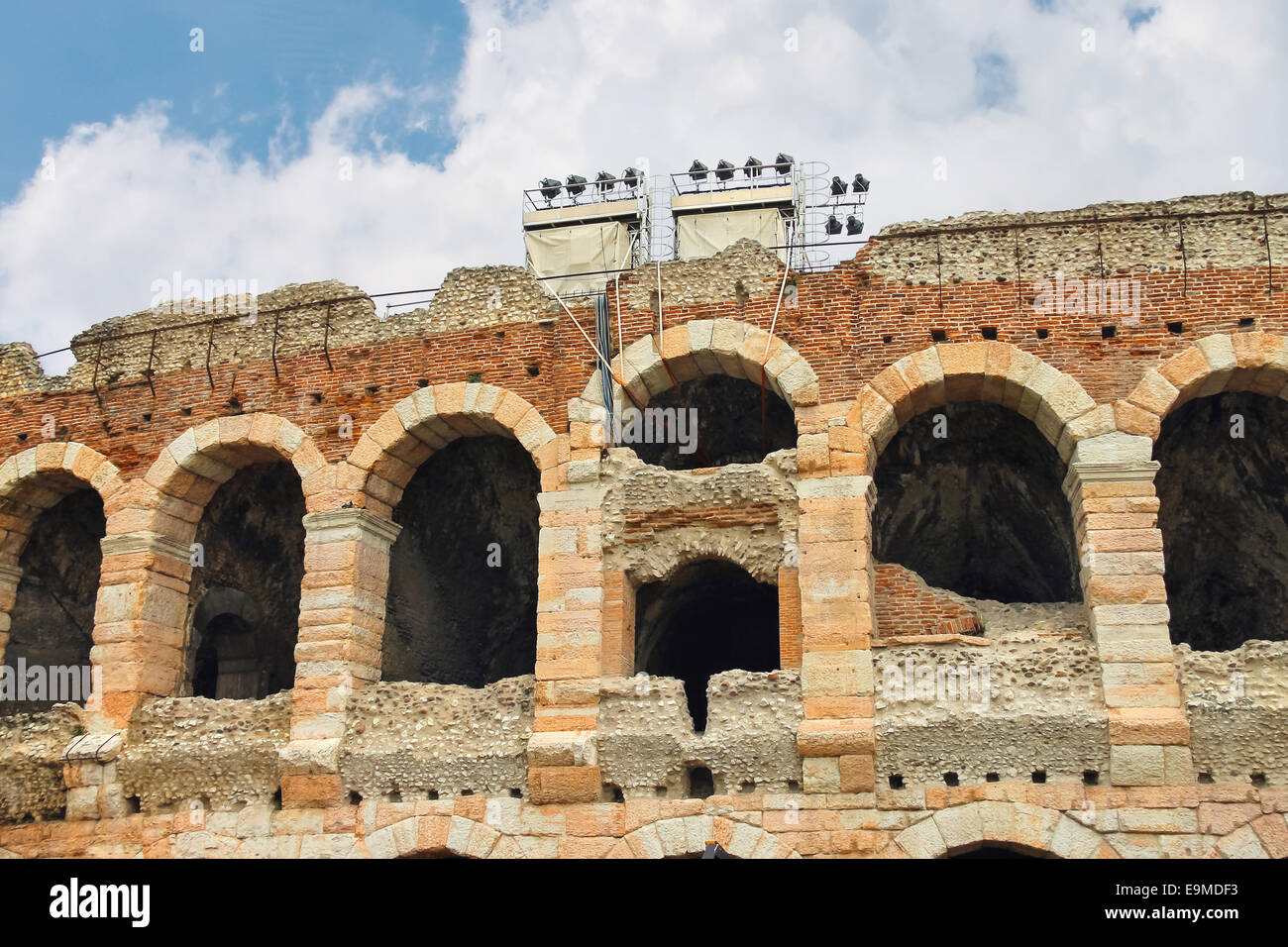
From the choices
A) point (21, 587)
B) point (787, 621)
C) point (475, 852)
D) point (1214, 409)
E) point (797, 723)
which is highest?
point (1214, 409)

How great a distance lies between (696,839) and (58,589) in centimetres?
963

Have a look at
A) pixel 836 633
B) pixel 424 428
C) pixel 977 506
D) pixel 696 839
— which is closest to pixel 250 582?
pixel 424 428

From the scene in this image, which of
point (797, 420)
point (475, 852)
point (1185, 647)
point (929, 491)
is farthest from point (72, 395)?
point (1185, 647)

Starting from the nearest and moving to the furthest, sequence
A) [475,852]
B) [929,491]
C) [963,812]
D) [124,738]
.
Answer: [963,812] < [475,852] < [124,738] < [929,491]

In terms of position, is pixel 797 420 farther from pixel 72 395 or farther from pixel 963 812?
pixel 72 395

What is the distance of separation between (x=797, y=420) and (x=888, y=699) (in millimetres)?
3085

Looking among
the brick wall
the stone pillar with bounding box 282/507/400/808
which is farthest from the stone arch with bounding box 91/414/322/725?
the brick wall

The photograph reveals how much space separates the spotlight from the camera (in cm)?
2516

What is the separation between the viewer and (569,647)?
14469mm

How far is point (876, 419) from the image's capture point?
14695 millimetres

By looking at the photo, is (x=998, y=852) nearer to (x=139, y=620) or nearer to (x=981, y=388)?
(x=981, y=388)

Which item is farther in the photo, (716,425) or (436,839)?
(716,425)

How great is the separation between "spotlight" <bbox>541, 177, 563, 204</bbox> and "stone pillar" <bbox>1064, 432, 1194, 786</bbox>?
13.3 meters

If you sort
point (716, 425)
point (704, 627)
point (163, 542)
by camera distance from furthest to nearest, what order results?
point (704, 627) → point (716, 425) → point (163, 542)
